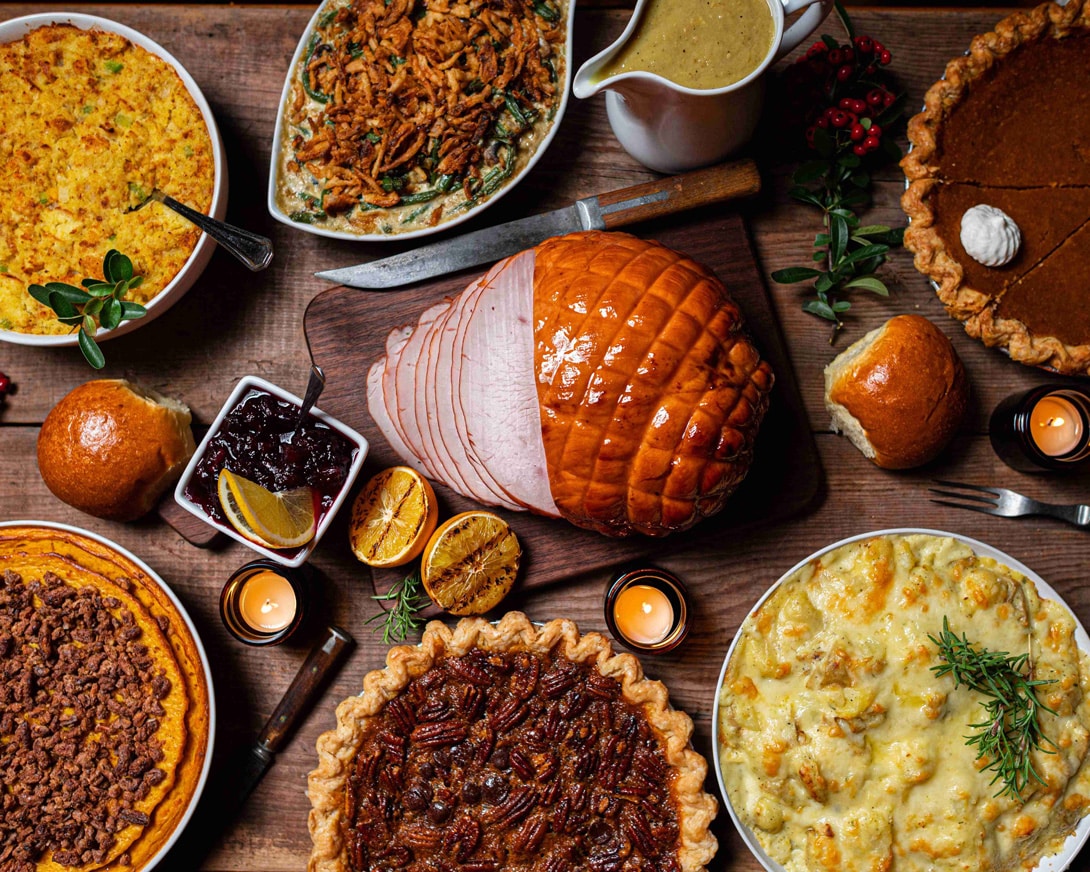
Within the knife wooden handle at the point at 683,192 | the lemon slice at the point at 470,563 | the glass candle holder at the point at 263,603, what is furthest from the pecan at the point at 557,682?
the knife wooden handle at the point at 683,192

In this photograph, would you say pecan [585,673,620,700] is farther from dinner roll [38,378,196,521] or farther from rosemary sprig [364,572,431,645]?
dinner roll [38,378,196,521]

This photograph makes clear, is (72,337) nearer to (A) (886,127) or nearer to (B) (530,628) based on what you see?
(B) (530,628)

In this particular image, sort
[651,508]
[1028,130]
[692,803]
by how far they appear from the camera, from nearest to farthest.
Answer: [651,508] → [692,803] → [1028,130]

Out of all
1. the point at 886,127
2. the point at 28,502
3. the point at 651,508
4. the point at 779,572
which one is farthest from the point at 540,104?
the point at 28,502

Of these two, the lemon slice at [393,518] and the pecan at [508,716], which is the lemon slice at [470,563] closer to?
the lemon slice at [393,518]

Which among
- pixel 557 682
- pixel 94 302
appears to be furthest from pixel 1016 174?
pixel 94 302

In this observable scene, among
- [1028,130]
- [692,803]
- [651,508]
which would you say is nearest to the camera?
[651,508]
